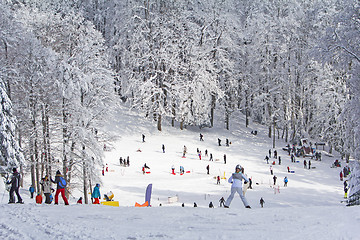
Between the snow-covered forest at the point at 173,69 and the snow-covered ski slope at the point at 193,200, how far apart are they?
2.70 meters

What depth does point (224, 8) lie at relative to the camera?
159 ft

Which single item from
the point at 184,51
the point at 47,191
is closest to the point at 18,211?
the point at 47,191

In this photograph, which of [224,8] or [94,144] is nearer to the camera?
[94,144]

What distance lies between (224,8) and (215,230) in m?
44.4

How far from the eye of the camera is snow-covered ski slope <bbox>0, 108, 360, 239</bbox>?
7.76 m

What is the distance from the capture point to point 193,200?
23734 millimetres

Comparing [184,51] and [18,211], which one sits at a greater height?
[184,51]

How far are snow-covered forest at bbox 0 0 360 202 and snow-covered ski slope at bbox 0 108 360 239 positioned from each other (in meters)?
2.70

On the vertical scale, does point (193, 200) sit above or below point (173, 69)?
below

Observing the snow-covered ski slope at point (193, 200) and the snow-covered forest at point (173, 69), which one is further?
the snow-covered forest at point (173, 69)

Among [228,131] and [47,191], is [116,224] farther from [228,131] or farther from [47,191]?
[228,131]

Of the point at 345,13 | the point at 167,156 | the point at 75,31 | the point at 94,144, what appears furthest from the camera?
the point at 167,156

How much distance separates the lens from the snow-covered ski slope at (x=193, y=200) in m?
7.76

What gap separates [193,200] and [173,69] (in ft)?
74.2
